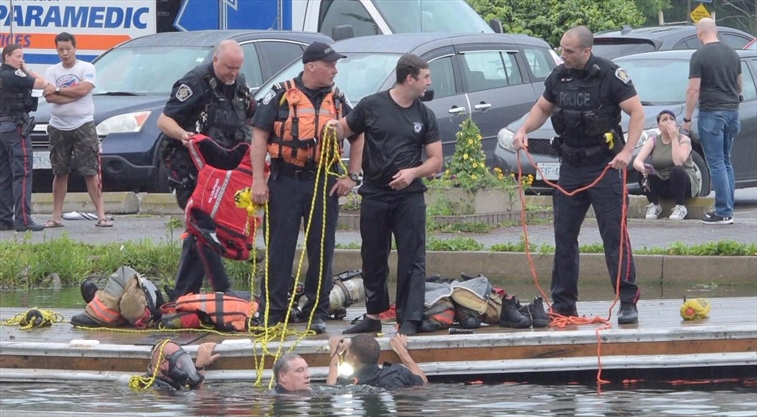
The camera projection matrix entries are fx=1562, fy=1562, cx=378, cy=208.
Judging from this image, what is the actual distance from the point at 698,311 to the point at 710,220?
17.7ft

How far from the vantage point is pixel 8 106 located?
1541 cm

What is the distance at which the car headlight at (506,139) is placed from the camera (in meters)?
17.3

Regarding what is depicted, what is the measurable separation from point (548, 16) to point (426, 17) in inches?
573

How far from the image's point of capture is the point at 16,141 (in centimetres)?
1552

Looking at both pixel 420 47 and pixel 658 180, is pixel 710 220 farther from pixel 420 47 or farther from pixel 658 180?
pixel 420 47

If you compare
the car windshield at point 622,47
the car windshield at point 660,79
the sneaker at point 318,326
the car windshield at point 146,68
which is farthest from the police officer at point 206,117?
the car windshield at point 622,47

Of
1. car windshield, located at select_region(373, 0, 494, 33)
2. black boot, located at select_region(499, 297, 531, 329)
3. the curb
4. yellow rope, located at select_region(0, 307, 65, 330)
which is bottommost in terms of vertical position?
yellow rope, located at select_region(0, 307, 65, 330)

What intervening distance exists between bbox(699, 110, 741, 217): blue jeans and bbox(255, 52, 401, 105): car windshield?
367cm

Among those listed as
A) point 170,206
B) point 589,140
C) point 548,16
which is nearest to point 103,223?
point 170,206

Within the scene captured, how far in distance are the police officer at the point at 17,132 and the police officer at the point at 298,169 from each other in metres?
6.16

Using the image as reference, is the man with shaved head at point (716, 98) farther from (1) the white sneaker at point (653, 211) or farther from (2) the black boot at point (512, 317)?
(2) the black boot at point (512, 317)

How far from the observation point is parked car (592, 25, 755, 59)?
23969 millimetres

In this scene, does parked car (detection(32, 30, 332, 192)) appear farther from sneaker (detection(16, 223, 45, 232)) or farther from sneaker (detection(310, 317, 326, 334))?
sneaker (detection(310, 317, 326, 334))

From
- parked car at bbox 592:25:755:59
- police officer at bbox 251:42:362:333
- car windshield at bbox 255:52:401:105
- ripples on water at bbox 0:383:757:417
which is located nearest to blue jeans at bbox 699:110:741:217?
car windshield at bbox 255:52:401:105
